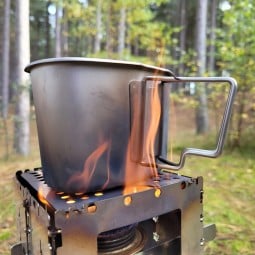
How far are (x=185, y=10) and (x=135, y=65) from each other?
12.8 m

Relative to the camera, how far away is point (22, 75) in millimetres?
4648

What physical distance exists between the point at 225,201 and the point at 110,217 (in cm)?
195

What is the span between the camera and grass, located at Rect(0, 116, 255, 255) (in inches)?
71.3

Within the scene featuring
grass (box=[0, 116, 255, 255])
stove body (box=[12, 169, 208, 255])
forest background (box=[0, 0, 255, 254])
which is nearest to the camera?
stove body (box=[12, 169, 208, 255])

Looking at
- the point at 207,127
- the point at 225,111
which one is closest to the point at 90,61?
the point at 225,111

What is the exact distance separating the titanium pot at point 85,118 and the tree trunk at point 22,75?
159 inches

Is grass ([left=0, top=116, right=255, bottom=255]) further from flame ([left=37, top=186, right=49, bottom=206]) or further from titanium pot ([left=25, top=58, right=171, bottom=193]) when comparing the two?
titanium pot ([left=25, top=58, right=171, bottom=193])

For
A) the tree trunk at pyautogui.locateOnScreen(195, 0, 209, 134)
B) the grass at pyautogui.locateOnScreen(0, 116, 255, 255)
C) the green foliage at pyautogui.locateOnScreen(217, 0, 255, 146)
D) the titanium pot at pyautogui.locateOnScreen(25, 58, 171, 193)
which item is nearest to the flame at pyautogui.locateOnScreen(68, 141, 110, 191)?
the titanium pot at pyautogui.locateOnScreen(25, 58, 171, 193)

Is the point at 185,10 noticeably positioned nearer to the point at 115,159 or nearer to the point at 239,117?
the point at 239,117

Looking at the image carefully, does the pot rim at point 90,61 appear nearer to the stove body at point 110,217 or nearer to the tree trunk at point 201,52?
the stove body at point 110,217

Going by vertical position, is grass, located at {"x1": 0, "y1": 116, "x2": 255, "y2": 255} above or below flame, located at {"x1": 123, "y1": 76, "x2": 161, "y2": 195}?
below

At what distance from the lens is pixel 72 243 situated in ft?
2.50

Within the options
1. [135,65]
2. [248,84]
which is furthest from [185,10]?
[135,65]

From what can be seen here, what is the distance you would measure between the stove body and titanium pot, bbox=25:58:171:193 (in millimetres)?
78
